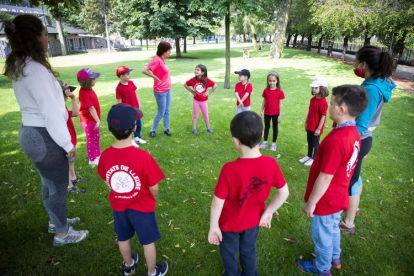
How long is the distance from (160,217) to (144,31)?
27.6 m

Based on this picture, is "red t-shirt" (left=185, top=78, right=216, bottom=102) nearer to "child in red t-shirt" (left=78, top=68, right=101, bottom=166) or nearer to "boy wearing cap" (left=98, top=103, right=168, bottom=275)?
"child in red t-shirt" (left=78, top=68, right=101, bottom=166)

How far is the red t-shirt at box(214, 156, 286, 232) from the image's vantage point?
189 cm

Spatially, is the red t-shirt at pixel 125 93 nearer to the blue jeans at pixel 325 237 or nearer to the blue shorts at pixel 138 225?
the blue shorts at pixel 138 225

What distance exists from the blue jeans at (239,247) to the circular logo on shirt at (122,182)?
37.7 inches

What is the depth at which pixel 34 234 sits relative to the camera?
10.7 ft

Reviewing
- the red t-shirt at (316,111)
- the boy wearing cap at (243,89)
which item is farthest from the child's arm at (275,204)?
the boy wearing cap at (243,89)

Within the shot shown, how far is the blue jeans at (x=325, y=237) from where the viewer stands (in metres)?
2.43

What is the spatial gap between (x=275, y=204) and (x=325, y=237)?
0.88 meters

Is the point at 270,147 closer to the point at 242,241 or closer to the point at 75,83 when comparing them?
the point at 242,241

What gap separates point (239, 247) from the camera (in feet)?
7.55

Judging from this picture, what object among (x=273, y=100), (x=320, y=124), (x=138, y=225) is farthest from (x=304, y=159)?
(x=138, y=225)

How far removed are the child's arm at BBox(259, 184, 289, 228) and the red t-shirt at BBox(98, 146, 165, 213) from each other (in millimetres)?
1004

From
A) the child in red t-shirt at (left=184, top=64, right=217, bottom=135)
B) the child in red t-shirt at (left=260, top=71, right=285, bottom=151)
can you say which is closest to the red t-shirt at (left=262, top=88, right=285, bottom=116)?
the child in red t-shirt at (left=260, top=71, right=285, bottom=151)

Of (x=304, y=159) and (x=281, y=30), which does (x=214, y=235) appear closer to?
(x=304, y=159)
